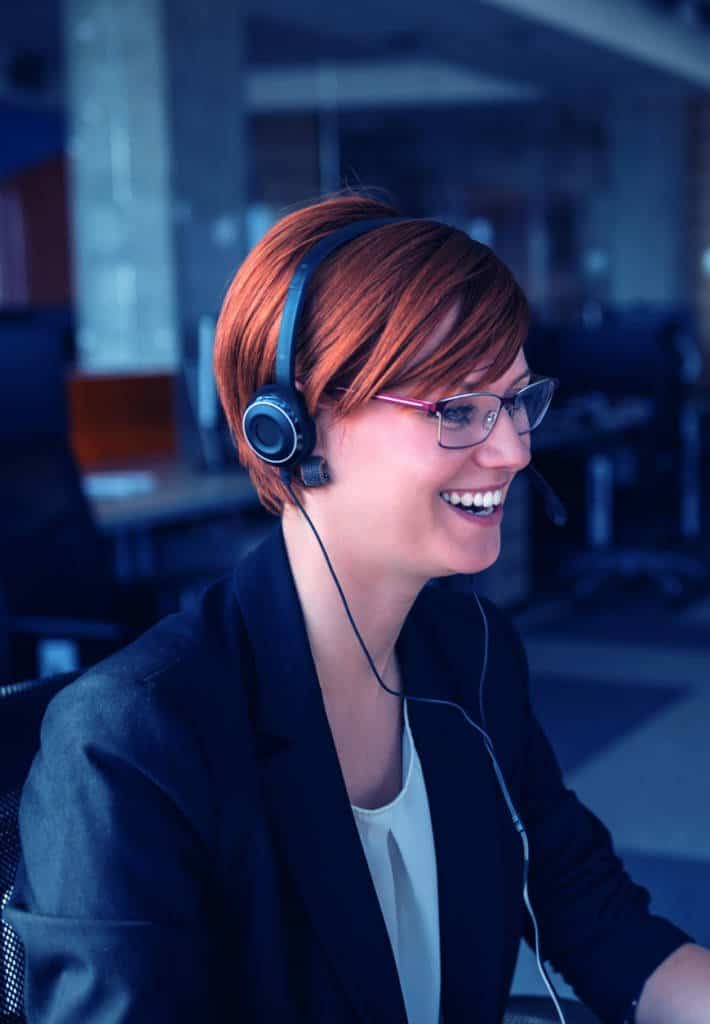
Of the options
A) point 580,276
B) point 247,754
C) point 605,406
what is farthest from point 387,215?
point 580,276

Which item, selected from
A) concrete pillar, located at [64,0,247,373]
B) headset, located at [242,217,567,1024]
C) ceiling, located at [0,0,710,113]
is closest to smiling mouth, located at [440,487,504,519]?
headset, located at [242,217,567,1024]

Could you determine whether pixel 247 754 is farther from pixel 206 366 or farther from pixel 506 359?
pixel 206 366

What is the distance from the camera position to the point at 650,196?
10539 mm

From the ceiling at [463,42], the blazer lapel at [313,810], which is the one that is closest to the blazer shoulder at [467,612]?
the blazer lapel at [313,810]

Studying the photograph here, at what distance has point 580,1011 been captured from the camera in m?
1.07

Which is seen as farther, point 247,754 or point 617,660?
point 617,660

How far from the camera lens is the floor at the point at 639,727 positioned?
2.75 metres

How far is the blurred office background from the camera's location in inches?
119

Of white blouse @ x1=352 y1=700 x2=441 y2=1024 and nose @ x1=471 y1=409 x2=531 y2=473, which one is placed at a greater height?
nose @ x1=471 y1=409 x2=531 y2=473

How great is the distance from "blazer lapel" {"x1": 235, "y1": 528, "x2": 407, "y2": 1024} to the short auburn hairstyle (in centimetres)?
14

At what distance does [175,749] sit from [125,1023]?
0.18 m

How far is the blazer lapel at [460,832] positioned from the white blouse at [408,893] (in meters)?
0.01

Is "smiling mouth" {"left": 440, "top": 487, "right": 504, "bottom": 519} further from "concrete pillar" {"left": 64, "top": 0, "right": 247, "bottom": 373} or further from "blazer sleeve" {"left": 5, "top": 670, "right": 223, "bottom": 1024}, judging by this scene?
"concrete pillar" {"left": 64, "top": 0, "right": 247, "bottom": 373}

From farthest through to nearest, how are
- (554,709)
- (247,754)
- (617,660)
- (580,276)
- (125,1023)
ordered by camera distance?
(580,276), (617,660), (554,709), (247,754), (125,1023)
